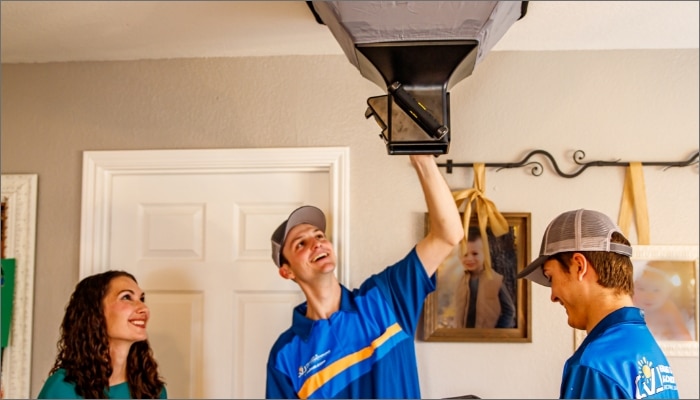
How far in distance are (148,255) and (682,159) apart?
63 cm

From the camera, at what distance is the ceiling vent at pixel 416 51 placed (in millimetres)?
443

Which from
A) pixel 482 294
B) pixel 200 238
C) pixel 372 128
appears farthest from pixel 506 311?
pixel 200 238

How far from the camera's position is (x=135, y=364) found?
2.43ft

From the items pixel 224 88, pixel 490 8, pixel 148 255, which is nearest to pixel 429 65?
pixel 490 8

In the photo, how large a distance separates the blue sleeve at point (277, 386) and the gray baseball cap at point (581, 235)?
16.0 inches

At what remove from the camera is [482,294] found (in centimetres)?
76

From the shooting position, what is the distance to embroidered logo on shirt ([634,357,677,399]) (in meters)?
0.50

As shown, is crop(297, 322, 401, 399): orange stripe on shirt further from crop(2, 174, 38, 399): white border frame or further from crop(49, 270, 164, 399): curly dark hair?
crop(2, 174, 38, 399): white border frame

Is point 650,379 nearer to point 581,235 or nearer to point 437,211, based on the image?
point 581,235

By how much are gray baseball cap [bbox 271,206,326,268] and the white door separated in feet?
0.04

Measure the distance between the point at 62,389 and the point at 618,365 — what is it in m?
0.55

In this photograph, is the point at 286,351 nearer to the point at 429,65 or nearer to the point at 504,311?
the point at 504,311

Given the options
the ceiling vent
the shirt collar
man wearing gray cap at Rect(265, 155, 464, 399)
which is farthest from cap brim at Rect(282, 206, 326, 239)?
the ceiling vent

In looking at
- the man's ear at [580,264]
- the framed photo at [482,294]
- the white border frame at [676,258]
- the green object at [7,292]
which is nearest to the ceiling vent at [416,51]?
the man's ear at [580,264]
